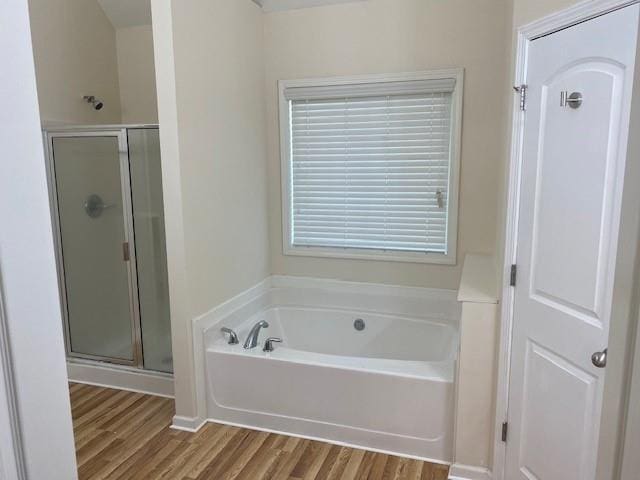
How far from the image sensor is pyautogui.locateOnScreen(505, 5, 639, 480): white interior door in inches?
61.8

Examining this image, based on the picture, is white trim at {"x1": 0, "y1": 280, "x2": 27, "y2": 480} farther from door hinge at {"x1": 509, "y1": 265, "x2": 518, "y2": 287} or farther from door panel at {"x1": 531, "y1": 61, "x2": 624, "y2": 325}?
door hinge at {"x1": 509, "y1": 265, "x2": 518, "y2": 287}

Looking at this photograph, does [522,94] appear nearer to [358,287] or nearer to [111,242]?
[358,287]

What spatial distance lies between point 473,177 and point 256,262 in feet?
5.36

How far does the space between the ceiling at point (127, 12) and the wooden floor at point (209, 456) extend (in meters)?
2.83

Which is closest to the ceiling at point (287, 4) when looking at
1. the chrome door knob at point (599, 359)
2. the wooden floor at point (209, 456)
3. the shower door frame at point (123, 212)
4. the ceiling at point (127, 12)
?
the ceiling at point (127, 12)

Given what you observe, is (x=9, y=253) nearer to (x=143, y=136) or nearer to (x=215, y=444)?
(x=215, y=444)

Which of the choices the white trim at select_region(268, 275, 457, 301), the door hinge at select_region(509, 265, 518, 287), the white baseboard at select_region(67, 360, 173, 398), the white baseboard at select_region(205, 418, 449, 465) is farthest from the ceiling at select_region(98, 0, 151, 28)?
the door hinge at select_region(509, 265, 518, 287)

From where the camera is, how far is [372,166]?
340 centimetres

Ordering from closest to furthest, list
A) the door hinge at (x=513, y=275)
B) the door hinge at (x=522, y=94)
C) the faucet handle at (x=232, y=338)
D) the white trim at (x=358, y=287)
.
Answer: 1. the door hinge at (x=522, y=94)
2. the door hinge at (x=513, y=275)
3. the faucet handle at (x=232, y=338)
4. the white trim at (x=358, y=287)

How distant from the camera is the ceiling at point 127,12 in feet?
11.5

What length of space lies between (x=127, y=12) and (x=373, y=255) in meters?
2.59

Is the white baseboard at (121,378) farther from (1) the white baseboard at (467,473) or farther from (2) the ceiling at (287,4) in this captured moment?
(2) the ceiling at (287,4)

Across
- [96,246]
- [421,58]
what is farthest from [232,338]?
[421,58]

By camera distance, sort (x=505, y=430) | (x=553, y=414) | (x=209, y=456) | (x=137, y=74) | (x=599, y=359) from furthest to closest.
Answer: (x=137, y=74) → (x=209, y=456) → (x=505, y=430) → (x=553, y=414) → (x=599, y=359)
